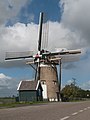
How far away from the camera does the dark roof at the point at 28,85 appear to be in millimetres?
71938

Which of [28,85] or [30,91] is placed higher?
[28,85]

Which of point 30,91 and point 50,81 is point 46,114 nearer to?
point 50,81

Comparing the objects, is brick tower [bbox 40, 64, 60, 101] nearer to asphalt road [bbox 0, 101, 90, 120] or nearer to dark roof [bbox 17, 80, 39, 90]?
dark roof [bbox 17, 80, 39, 90]

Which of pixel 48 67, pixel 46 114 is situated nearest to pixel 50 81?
pixel 48 67

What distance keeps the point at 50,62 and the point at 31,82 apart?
19.2 ft

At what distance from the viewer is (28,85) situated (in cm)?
7331

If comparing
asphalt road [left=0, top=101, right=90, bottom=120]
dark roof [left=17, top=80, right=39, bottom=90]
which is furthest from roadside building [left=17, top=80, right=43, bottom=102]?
asphalt road [left=0, top=101, right=90, bottom=120]

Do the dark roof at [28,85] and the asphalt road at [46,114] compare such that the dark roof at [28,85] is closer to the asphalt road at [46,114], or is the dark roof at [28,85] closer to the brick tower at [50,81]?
the brick tower at [50,81]

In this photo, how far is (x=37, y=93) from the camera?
238 ft

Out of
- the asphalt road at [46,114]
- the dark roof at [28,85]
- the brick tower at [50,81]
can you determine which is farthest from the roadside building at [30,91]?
the asphalt road at [46,114]

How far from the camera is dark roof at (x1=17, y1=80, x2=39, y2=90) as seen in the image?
71.9m

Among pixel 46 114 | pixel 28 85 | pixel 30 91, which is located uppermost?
pixel 28 85

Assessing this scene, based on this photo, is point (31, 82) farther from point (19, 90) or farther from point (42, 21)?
point (42, 21)

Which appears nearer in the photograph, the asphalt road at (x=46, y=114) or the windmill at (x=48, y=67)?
the asphalt road at (x=46, y=114)
